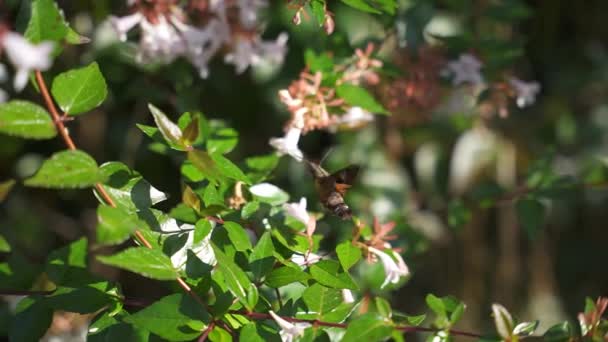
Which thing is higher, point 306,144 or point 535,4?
point 535,4

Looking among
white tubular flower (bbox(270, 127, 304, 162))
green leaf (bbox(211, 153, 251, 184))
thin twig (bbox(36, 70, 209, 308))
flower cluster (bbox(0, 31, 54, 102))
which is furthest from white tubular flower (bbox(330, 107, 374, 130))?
flower cluster (bbox(0, 31, 54, 102))

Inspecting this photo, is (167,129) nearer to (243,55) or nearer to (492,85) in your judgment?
(243,55)

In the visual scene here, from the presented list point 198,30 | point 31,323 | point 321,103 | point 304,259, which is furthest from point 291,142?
point 31,323

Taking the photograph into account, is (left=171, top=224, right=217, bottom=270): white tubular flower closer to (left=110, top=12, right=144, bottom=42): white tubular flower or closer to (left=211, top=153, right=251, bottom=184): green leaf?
(left=211, top=153, right=251, bottom=184): green leaf

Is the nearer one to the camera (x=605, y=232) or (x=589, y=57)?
(x=589, y=57)

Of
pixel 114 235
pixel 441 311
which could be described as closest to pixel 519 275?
pixel 441 311

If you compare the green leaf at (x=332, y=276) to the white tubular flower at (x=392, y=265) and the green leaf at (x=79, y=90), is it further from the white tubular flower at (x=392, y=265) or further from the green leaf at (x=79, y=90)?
the green leaf at (x=79, y=90)

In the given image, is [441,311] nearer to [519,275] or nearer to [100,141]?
[100,141]
